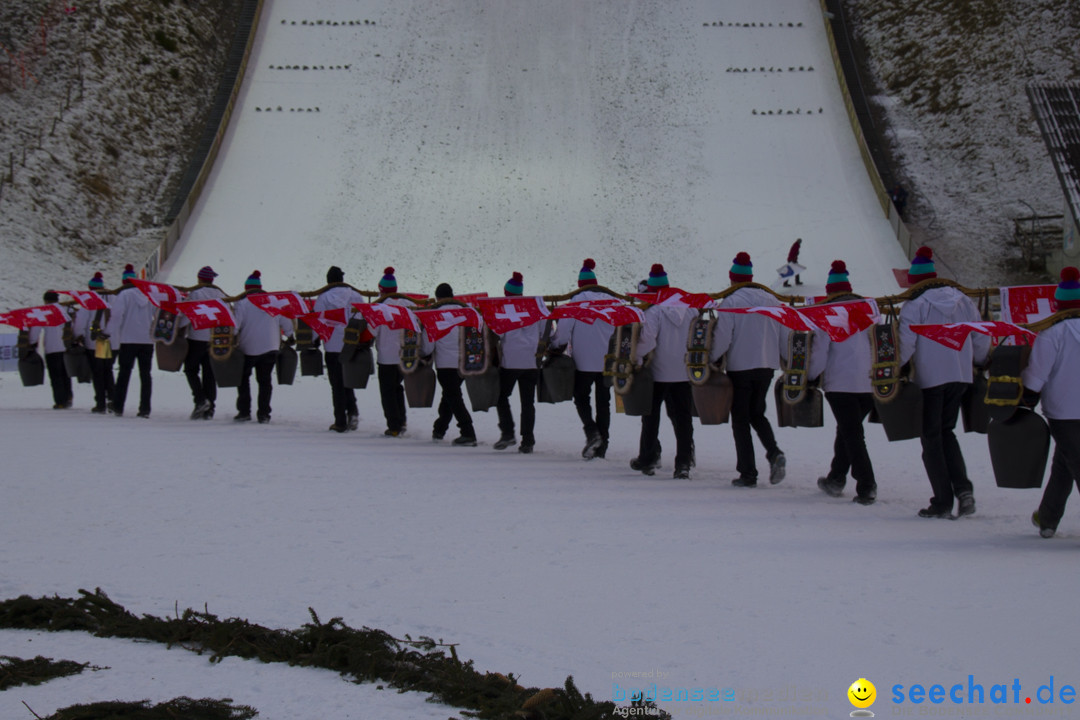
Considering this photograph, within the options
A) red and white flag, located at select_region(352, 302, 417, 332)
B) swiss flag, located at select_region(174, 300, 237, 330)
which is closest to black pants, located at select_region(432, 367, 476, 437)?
red and white flag, located at select_region(352, 302, 417, 332)

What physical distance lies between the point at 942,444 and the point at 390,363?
663 cm

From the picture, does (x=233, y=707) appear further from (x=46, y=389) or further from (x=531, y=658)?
(x=46, y=389)

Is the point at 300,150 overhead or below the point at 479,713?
overhead

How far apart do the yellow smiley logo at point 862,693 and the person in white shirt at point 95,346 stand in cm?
1234

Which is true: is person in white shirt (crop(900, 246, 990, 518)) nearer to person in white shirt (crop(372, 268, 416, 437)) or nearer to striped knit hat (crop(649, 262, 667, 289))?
striped knit hat (crop(649, 262, 667, 289))

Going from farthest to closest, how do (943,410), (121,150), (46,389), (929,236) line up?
(121,150) < (929,236) < (46,389) < (943,410)

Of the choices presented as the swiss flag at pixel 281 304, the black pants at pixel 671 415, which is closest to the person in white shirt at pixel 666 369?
the black pants at pixel 671 415

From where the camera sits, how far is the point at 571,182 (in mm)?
31547

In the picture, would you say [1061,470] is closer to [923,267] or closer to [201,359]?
[923,267]

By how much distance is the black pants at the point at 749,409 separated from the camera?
29.9 ft

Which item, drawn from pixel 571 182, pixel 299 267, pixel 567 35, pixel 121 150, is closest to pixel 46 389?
pixel 299 267

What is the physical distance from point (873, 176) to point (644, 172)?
6438mm

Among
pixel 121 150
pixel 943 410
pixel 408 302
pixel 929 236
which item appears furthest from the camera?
pixel 121 150

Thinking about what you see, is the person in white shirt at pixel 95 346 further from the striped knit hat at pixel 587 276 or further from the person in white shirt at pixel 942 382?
the person in white shirt at pixel 942 382
